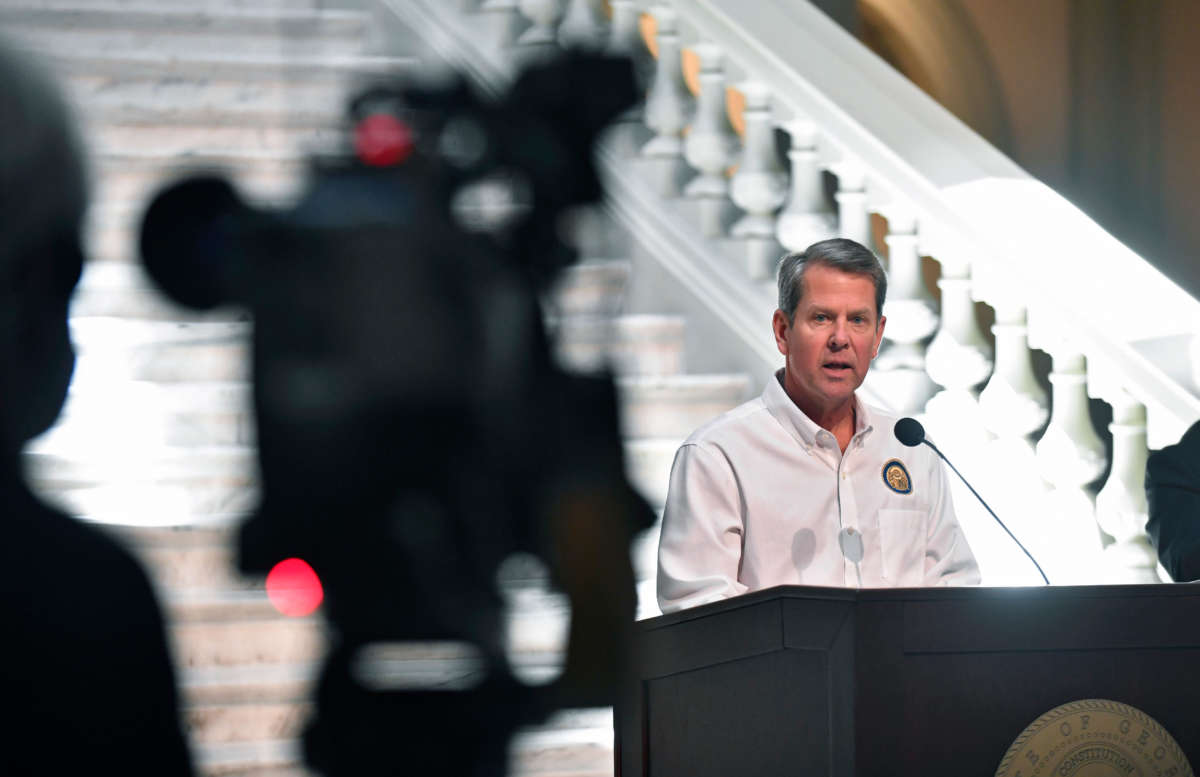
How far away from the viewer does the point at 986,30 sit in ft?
21.2

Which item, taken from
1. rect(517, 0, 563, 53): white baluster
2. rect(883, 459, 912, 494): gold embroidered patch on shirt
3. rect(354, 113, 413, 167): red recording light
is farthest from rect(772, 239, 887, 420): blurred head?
rect(354, 113, 413, 167): red recording light

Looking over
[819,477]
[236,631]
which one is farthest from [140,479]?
[819,477]

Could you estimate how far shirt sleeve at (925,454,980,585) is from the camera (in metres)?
2.34

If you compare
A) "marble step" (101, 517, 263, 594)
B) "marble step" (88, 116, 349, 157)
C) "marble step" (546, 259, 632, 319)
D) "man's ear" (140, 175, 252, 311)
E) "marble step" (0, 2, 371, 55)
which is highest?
"marble step" (0, 2, 371, 55)

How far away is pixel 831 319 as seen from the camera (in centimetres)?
232

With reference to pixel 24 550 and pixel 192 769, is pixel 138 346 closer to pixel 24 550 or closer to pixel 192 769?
pixel 24 550

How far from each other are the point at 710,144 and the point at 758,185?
0.16 metres

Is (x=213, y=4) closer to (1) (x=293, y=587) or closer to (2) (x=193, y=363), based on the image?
(2) (x=193, y=363)

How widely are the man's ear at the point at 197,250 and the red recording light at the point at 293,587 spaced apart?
35 centimetres

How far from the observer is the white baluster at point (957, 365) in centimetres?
348

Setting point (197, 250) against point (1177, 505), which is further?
point (1177, 505)

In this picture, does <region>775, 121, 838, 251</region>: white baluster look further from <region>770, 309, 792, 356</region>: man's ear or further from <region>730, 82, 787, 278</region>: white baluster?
<region>770, 309, 792, 356</region>: man's ear

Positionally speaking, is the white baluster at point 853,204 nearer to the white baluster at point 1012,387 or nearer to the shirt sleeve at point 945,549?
the white baluster at point 1012,387

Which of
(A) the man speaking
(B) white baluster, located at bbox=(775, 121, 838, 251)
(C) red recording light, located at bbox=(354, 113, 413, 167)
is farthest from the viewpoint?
(B) white baluster, located at bbox=(775, 121, 838, 251)
